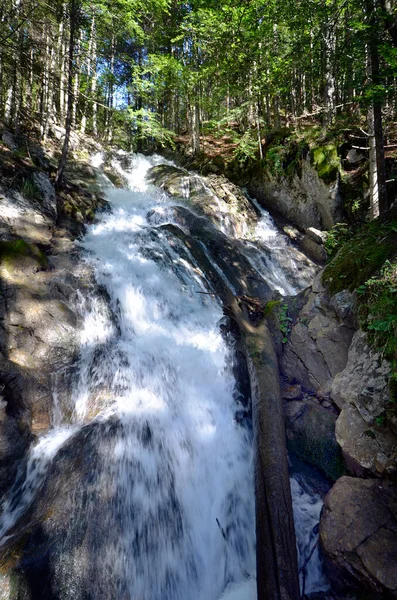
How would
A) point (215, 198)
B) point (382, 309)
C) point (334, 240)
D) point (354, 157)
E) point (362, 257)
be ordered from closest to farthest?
point (382, 309) < point (362, 257) < point (334, 240) < point (354, 157) < point (215, 198)

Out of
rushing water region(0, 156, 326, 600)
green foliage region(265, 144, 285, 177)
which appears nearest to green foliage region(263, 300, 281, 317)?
rushing water region(0, 156, 326, 600)

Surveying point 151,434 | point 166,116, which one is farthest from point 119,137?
point 151,434

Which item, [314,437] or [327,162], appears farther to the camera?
[327,162]

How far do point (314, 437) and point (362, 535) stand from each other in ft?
4.49

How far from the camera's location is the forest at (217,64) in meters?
7.34

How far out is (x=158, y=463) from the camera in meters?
3.96

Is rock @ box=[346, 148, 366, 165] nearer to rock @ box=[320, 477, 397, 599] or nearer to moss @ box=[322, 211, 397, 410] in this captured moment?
moss @ box=[322, 211, 397, 410]

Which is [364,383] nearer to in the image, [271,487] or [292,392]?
[292,392]

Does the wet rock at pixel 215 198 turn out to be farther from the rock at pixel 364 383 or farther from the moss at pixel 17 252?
the rock at pixel 364 383

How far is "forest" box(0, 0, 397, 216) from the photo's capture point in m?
7.34

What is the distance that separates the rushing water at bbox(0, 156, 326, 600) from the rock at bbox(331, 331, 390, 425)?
4.54 ft

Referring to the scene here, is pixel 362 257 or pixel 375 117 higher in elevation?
pixel 375 117

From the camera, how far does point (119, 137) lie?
25.1 meters

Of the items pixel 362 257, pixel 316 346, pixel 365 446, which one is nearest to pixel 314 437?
pixel 365 446
